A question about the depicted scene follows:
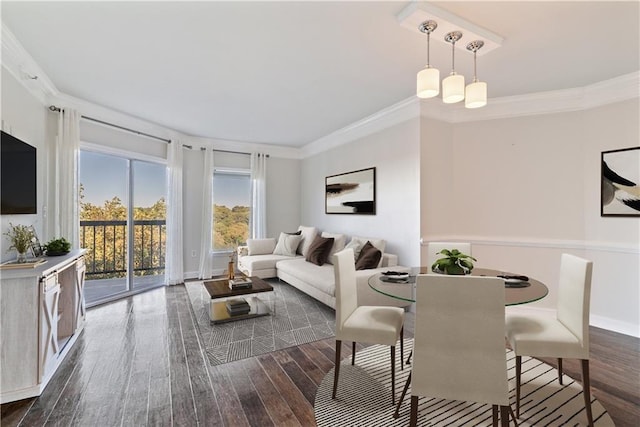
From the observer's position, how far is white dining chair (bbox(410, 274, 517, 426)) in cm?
142

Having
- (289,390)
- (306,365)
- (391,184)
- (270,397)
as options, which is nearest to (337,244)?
(391,184)

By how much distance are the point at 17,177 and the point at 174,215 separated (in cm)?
248

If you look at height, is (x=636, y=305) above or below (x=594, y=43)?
below

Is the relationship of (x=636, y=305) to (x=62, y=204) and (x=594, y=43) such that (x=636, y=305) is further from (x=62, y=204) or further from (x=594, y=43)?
(x=62, y=204)

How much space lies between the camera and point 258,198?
20.2 ft

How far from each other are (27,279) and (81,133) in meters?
2.52

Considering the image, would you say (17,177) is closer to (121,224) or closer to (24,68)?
(24,68)

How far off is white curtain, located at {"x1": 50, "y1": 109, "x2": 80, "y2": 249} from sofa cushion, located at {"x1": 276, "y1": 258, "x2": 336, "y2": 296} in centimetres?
275

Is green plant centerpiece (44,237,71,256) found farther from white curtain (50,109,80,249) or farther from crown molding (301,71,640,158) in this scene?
crown molding (301,71,640,158)

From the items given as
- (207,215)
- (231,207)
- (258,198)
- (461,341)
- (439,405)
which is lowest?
(439,405)

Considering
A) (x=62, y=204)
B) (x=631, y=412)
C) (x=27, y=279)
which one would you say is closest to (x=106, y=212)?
(x=62, y=204)

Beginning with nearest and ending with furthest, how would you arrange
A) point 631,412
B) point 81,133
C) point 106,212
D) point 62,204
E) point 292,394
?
point 631,412 → point 292,394 → point 62,204 → point 81,133 → point 106,212

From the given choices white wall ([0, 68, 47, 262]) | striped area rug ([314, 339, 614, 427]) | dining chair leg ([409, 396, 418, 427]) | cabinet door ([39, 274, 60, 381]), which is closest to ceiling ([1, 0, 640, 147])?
white wall ([0, 68, 47, 262])

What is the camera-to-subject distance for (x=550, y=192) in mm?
3500
